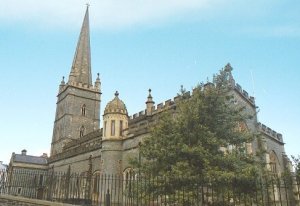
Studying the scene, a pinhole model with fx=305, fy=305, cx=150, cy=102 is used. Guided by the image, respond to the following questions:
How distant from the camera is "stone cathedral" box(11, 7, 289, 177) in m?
26.7

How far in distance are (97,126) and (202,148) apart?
41.1m

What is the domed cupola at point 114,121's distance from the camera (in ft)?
91.3

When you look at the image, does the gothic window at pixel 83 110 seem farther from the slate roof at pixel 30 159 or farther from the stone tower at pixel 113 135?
the stone tower at pixel 113 135

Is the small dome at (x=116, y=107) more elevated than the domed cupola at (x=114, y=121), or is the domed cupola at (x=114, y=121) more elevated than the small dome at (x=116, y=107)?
the small dome at (x=116, y=107)

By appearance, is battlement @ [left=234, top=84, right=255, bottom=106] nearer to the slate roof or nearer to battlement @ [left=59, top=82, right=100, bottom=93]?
battlement @ [left=59, top=82, right=100, bottom=93]

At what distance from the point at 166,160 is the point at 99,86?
4226 centimetres

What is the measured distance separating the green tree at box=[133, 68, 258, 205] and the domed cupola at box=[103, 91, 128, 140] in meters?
11.1

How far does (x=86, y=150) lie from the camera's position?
33.7m

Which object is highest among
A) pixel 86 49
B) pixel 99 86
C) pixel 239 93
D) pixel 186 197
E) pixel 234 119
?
pixel 86 49

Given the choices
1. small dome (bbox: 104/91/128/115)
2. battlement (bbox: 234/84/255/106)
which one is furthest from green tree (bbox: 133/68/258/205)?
small dome (bbox: 104/91/128/115)

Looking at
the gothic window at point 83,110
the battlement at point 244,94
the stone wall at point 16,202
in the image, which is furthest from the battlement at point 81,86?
the stone wall at point 16,202

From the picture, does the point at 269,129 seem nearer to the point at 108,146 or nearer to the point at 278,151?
the point at 278,151

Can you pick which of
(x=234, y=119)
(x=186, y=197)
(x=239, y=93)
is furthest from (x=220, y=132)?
(x=239, y=93)

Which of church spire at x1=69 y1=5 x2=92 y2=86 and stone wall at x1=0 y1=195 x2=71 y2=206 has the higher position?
church spire at x1=69 y1=5 x2=92 y2=86
